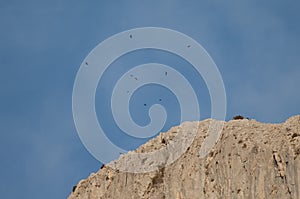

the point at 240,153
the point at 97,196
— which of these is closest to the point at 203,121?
the point at 240,153

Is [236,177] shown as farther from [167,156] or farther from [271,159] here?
[167,156]

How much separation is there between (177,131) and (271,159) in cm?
935

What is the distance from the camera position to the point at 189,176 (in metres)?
52.6

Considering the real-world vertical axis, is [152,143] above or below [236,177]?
above

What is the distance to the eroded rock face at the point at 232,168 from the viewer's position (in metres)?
48.3

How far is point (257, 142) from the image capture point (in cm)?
5038

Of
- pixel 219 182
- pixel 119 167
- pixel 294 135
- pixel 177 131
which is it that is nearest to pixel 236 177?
pixel 219 182

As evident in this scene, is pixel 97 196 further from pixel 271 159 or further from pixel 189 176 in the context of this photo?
pixel 271 159

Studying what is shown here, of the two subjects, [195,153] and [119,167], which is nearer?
[195,153]

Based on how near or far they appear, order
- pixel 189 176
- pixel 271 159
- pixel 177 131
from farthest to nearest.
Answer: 1. pixel 177 131
2. pixel 189 176
3. pixel 271 159

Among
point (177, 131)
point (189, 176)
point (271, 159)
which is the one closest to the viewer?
point (271, 159)

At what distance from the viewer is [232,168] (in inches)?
1984

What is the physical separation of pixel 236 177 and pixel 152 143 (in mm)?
9454

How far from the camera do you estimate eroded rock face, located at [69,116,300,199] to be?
4831 centimetres
